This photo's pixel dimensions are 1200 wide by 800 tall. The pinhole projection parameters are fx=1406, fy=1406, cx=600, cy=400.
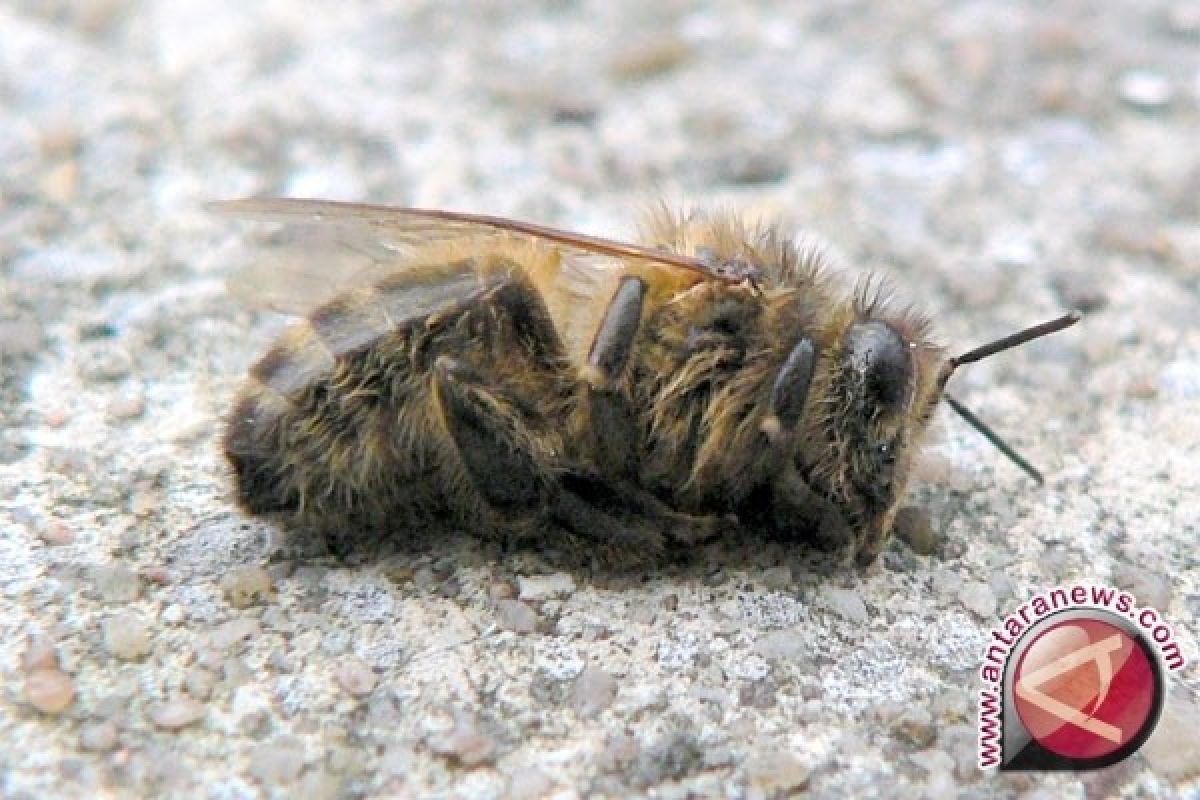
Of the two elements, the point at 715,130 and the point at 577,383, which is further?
the point at 715,130

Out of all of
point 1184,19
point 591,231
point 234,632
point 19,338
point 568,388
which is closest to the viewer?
point 234,632

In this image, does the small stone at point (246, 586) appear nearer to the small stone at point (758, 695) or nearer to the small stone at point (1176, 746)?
the small stone at point (758, 695)

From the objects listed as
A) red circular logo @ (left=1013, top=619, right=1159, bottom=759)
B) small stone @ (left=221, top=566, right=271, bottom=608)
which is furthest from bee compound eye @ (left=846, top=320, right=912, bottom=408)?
small stone @ (left=221, top=566, right=271, bottom=608)

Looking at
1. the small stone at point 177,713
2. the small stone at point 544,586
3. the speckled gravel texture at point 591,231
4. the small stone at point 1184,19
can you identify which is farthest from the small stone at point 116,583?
the small stone at point 1184,19

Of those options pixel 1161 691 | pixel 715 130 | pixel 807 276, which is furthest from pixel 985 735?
pixel 715 130

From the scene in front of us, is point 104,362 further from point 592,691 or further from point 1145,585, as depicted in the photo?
point 1145,585

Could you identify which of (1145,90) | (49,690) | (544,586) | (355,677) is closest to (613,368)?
(544,586)

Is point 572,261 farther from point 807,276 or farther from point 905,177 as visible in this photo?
point 905,177
